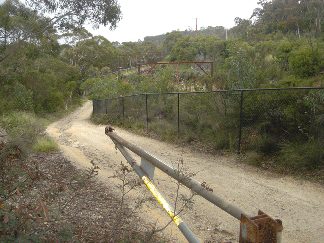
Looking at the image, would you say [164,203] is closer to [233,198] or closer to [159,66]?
[233,198]

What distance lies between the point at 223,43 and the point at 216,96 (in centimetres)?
3720

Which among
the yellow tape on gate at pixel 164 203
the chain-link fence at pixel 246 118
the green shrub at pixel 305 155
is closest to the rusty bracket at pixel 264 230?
the yellow tape on gate at pixel 164 203

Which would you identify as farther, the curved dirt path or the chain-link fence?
the chain-link fence

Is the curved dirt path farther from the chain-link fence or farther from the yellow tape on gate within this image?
the chain-link fence

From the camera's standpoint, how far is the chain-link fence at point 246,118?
6.75 m

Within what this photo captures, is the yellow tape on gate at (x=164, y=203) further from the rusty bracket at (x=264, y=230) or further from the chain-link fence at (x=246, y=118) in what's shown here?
the chain-link fence at (x=246, y=118)

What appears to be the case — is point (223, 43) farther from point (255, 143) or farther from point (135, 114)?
point (255, 143)

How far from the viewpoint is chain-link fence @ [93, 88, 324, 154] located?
22.1 ft

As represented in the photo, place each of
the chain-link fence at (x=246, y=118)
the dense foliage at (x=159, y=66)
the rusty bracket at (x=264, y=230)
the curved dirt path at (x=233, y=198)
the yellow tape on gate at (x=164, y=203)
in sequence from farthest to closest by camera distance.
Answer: the dense foliage at (x=159, y=66) < the chain-link fence at (x=246, y=118) < the curved dirt path at (x=233, y=198) < the yellow tape on gate at (x=164, y=203) < the rusty bracket at (x=264, y=230)

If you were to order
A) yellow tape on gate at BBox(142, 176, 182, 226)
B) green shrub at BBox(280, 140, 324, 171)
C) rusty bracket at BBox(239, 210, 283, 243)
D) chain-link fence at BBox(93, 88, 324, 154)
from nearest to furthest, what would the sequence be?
1. rusty bracket at BBox(239, 210, 283, 243)
2. yellow tape on gate at BBox(142, 176, 182, 226)
3. green shrub at BBox(280, 140, 324, 171)
4. chain-link fence at BBox(93, 88, 324, 154)

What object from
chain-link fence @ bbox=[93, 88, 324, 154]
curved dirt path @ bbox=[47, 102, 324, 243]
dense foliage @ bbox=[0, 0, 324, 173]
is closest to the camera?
curved dirt path @ bbox=[47, 102, 324, 243]

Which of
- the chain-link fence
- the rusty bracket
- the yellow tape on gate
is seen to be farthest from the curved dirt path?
the rusty bracket

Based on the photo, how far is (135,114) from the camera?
16.0 meters

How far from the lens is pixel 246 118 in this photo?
823 centimetres
